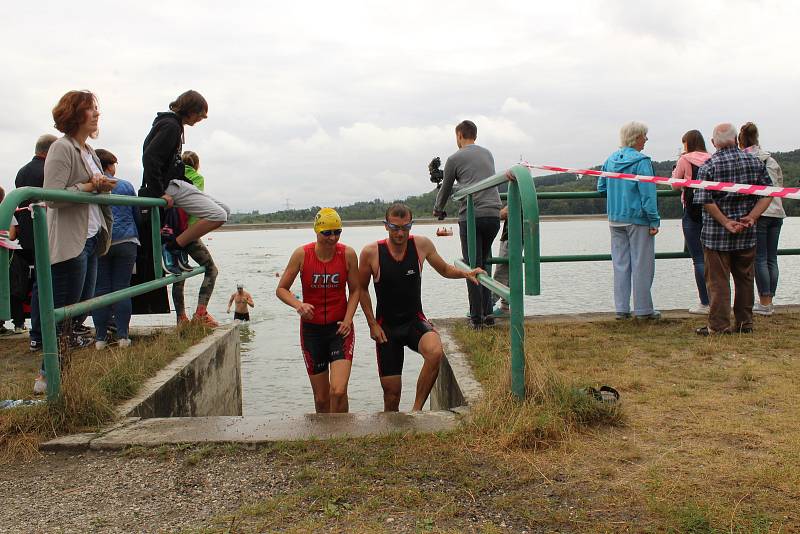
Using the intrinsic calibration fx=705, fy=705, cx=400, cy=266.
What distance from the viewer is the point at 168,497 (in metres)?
2.98

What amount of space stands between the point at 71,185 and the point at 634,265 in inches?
191

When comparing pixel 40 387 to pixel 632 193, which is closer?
pixel 40 387

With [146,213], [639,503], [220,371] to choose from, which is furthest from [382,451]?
[146,213]

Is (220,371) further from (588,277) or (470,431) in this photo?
(588,277)

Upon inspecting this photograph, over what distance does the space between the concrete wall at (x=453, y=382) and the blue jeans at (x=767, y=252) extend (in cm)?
336

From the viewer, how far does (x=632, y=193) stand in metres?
6.58

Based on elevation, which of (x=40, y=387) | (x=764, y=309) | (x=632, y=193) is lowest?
(x=764, y=309)

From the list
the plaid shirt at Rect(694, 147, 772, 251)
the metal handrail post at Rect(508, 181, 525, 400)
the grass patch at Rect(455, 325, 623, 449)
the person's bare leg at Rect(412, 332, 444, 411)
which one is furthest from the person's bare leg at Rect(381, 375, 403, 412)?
the plaid shirt at Rect(694, 147, 772, 251)

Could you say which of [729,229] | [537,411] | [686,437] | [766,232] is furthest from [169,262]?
[766,232]

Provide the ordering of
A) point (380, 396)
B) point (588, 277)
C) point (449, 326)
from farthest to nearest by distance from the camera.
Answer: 1. point (588, 277)
2. point (380, 396)
3. point (449, 326)

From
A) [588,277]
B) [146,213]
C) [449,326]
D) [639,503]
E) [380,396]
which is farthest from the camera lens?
[588,277]

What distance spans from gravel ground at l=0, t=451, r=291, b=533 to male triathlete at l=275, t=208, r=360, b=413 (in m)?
1.81

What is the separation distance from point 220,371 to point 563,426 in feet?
12.1

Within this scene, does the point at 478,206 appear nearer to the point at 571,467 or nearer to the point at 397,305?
the point at 397,305
